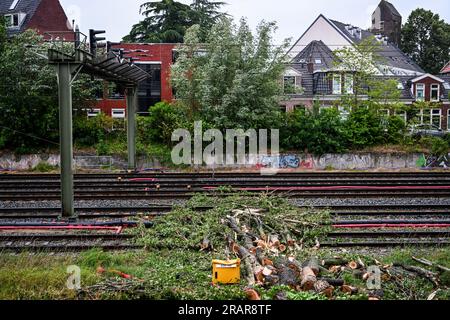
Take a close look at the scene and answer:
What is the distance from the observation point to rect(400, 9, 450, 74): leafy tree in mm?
60906

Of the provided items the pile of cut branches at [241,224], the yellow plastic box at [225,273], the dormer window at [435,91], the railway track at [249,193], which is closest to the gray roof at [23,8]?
the railway track at [249,193]

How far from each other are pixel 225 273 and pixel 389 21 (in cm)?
6380

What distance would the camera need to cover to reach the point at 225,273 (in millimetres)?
7902

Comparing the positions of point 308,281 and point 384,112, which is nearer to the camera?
point 308,281

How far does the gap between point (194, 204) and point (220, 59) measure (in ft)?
41.4

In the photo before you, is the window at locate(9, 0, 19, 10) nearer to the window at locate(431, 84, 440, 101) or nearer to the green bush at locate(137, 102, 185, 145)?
the green bush at locate(137, 102, 185, 145)

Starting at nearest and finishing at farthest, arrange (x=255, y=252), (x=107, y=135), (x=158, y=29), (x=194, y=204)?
1. (x=255, y=252)
2. (x=194, y=204)
3. (x=107, y=135)
4. (x=158, y=29)

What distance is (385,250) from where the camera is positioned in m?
10.4

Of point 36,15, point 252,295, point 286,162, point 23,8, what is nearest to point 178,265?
point 252,295

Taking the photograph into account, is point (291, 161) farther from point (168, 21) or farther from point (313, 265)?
point (168, 21)

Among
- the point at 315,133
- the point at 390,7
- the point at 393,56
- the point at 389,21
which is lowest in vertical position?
the point at 315,133

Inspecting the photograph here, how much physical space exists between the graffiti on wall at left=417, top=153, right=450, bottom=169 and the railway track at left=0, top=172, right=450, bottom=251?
4389mm
